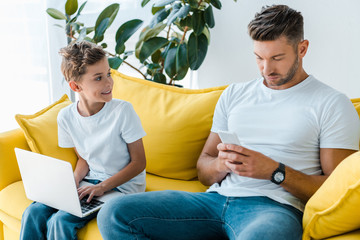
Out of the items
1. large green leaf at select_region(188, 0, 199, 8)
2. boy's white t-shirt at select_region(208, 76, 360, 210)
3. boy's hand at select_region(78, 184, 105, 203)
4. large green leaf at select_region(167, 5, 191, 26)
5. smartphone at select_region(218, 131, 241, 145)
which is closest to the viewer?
smartphone at select_region(218, 131, 241, 145)

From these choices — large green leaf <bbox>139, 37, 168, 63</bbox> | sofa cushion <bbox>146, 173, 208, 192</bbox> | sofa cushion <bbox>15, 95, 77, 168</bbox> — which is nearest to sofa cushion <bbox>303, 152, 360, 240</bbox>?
sofa cushion <bbox>146, 173, 208, 192</bbox>

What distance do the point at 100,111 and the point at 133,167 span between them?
27cm

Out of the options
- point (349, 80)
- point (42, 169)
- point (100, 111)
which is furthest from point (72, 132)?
point (349, 80)

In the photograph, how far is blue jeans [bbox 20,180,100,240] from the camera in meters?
1.34

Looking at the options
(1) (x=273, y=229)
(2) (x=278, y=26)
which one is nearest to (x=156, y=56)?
(2) (x=278, y=26)

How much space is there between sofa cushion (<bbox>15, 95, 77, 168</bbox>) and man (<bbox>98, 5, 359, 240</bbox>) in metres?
0.55

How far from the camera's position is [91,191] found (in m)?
1.46

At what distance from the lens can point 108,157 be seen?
61.2 inches

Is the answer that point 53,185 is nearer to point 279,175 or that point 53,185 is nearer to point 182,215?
point 182,215

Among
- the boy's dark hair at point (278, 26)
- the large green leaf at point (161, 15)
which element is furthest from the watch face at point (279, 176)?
the large green leaf at point (161, 15)

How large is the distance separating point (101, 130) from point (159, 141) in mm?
287

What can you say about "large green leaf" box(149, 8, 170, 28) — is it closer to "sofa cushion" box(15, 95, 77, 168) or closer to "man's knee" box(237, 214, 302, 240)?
"sofa cushion" box(15, 95, 77, 168)

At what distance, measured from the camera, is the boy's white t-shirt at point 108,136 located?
1.54 metres

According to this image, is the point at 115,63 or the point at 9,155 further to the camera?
the point at 115,63
